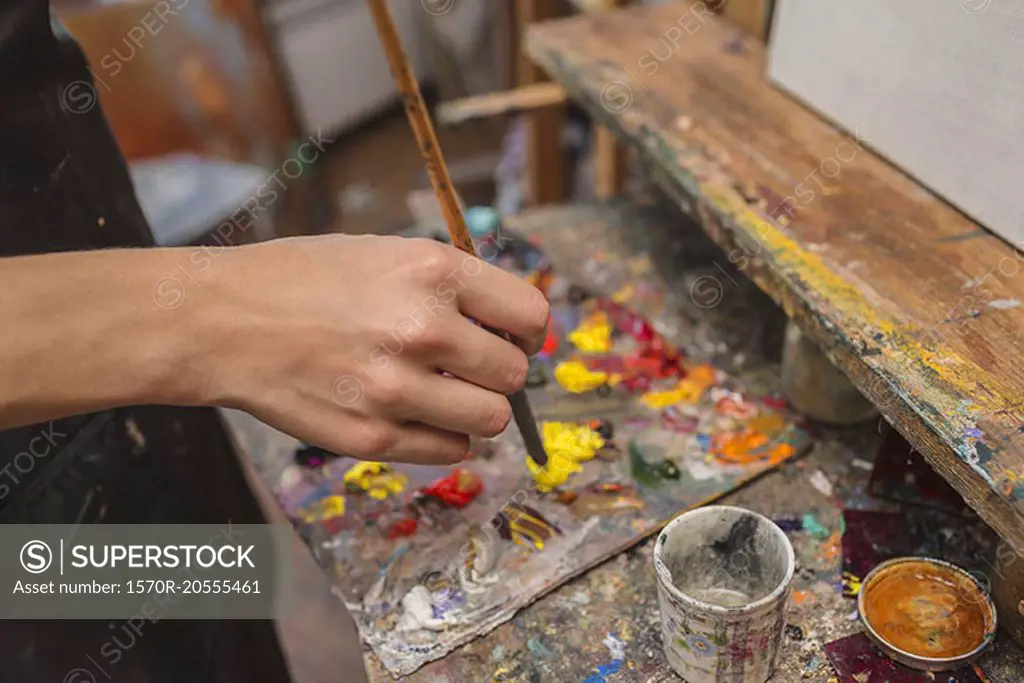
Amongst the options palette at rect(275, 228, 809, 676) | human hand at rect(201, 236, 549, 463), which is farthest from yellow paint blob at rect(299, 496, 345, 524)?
human hand at rect(201, 236, 549, 463)

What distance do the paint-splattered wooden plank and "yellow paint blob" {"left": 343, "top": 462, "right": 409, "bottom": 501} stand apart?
496mm

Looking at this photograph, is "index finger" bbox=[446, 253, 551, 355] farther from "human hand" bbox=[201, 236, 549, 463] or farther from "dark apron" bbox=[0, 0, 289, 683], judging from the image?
"dark apron" bbox=[0, 0, 289, 683]

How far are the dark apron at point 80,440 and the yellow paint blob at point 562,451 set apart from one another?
18.3 inches

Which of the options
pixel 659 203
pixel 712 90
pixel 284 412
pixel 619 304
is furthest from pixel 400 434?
pixel 659 203

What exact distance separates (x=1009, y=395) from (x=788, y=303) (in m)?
0.24

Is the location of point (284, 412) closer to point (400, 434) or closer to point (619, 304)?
point (400, 434)

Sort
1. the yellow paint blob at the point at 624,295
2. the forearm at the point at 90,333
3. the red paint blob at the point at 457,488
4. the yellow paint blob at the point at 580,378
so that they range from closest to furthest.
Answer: the forearm at the point at 90,333 → the red paint blob at the point at 457,488 → the yellow paint blob at the point at 580,378 → the yellow paint blob at the point at 624,295

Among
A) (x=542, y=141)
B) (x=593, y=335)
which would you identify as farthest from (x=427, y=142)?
(x=542, y=141)

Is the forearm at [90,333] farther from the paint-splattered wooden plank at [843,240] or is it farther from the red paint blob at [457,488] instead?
the paint-splattered wooden plank at [843,240]

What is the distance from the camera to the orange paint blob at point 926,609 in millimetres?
797

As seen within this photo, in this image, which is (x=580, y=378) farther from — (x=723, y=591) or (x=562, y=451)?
(x=723, y=591)

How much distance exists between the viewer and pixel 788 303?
0.93 m

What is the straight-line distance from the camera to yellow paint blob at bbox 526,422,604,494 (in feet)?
3.33

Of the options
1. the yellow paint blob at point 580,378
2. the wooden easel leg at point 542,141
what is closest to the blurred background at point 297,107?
the wooden easel leg at point 542,141
